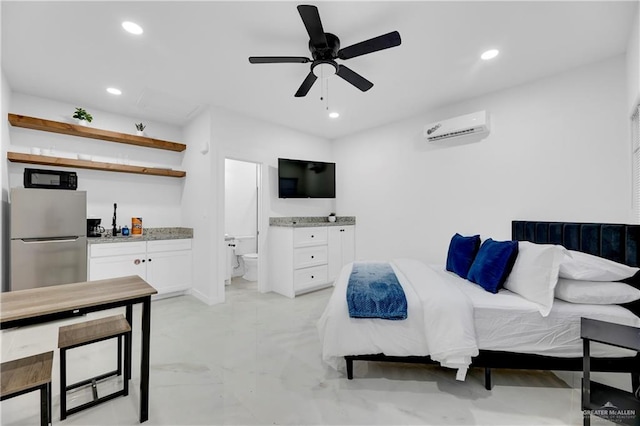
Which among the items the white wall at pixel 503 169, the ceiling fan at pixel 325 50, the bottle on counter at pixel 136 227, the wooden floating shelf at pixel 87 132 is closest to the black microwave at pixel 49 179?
the wooden floating shelf at pixel 87 132

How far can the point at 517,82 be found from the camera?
314cm

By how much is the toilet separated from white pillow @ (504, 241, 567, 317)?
391 cm

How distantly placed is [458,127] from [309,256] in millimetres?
2736

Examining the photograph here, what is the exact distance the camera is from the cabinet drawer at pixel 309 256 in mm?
4152

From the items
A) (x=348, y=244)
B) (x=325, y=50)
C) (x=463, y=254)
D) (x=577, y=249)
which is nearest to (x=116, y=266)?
(x=348, y=244)

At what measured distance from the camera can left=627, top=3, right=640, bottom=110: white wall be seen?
208 cm

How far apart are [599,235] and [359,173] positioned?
3180 millimetres

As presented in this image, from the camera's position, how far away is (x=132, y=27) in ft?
7.31

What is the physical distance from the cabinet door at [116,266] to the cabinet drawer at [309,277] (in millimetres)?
2078

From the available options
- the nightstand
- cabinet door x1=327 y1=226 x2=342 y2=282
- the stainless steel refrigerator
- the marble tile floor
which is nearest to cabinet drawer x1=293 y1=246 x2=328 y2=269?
cabinet door x1=327 y1=226 x2=342 y2=282

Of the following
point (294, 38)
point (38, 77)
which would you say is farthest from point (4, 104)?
point (294, 38)

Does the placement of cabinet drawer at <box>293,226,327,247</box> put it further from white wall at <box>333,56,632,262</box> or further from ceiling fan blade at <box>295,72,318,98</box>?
ceiling fan blade at <box>295,72,318,98</box>

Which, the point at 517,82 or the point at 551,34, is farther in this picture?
the point at 517,82

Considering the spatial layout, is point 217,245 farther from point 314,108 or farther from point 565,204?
point 565,204
